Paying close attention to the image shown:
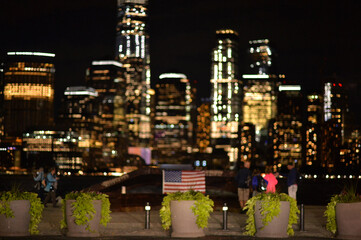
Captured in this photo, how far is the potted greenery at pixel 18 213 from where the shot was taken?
793 inches

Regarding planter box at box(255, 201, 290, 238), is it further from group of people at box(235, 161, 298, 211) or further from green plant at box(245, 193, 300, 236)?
group of people at box(235, 161, 298, 211)

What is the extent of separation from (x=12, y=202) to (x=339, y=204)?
8.61 meters

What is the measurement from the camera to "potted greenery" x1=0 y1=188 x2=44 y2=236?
2014cm

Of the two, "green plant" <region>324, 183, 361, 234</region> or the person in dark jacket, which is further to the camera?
the person in dark jacket

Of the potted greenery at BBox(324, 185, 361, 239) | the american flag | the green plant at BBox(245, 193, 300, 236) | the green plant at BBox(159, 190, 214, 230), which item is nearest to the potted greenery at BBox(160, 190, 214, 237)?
the green plant at BBox(159, 190, 214, 230)

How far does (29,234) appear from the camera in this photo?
20656 millimetres

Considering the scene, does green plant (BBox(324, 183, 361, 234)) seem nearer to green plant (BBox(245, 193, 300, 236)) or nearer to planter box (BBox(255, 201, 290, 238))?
green plant (BBox(245, 193, 300, 236))

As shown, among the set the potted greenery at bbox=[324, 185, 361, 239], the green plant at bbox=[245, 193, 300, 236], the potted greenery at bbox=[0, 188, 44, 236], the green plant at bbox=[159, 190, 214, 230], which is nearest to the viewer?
the green plant at bbox=[245, 193, 300, 236]

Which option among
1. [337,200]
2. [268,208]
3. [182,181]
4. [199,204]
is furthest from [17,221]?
[182,181]

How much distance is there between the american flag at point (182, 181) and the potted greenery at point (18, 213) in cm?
1568

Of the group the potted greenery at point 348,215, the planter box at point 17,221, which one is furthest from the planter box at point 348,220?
the planter box at point 17,221

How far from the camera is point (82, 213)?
20172 mm

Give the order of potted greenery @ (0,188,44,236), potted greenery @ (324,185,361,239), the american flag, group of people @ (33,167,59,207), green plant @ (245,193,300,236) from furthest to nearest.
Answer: the american flag → group of people @ (33,167,59,207) → potted greenery @ (0,188,44,236) → potted greenery @ (324,185,361,239) → green plant @ (245,193,300,236)

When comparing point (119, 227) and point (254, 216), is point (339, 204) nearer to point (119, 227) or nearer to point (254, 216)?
point (254, 216)
